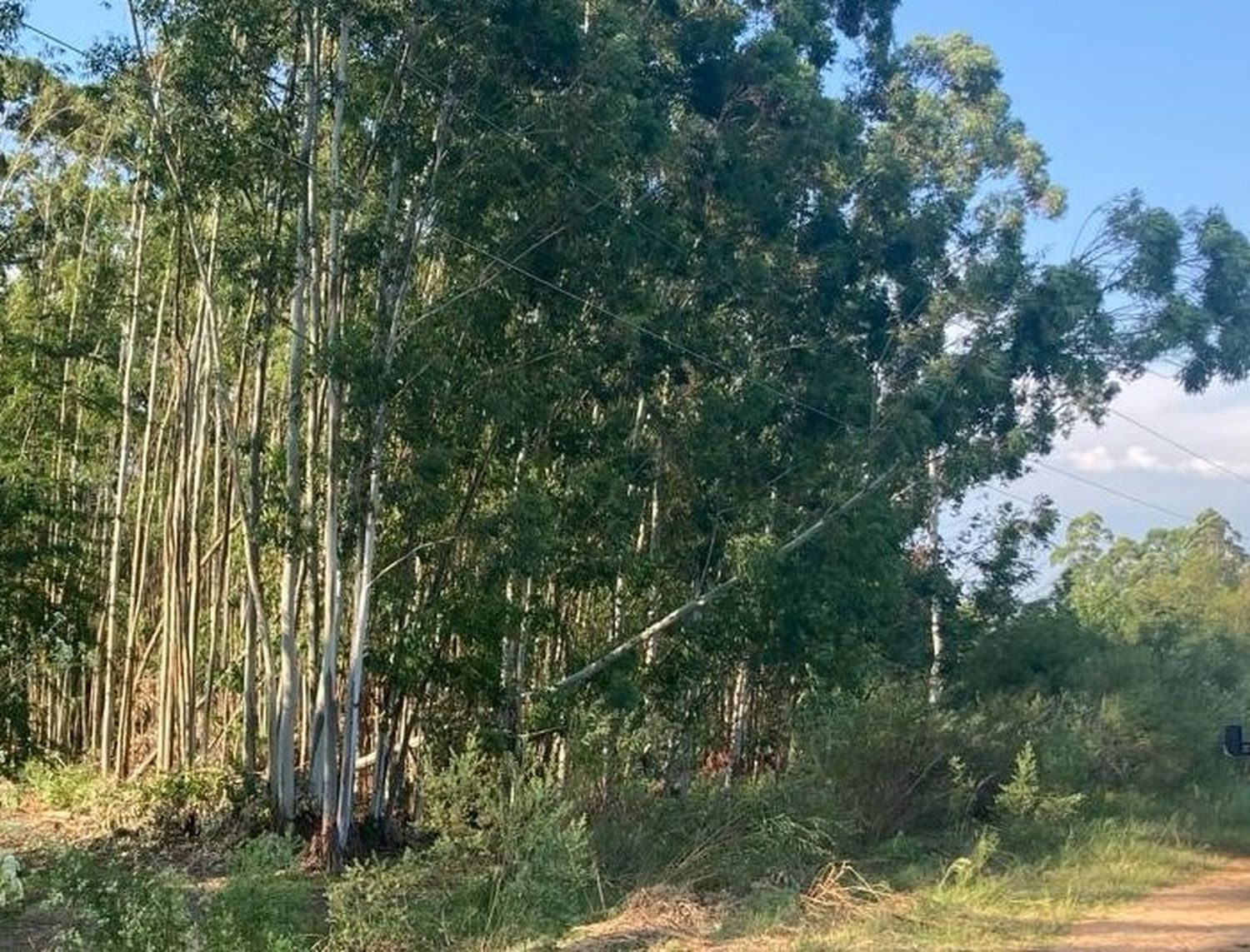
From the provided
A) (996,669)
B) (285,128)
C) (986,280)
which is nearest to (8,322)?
(285,128)

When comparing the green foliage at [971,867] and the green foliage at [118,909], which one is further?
the green foliage at [971,867]

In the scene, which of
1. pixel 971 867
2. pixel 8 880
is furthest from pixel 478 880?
pixel 971 867

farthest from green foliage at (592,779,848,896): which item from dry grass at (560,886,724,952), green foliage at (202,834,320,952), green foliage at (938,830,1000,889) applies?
green foliage at (202,834,320,952)

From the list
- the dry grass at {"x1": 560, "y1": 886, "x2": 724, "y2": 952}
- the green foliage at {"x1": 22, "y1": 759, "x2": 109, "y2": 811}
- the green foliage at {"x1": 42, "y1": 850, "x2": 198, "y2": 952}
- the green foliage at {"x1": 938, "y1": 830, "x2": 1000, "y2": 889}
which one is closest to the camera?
the green foliage at {"x1": 42, "y1": 850, "x2": 198, "y2": 952}

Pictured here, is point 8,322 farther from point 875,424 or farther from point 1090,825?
point 1090,825

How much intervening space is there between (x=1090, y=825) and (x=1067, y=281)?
7577mm

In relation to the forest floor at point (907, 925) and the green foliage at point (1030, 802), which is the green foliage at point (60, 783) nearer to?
the forest floor at point (907, 925)

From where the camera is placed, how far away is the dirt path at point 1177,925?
896 centimetres

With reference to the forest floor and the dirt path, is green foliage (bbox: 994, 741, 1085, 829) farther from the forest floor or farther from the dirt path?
the forest floor

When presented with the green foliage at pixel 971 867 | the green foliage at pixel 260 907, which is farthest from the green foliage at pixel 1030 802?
the green foliage at pixel 260 907

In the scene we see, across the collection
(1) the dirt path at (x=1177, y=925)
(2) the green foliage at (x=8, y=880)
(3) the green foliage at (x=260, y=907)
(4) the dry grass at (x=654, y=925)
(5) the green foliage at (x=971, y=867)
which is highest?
(2) the green foliage at (x=8, y=880)

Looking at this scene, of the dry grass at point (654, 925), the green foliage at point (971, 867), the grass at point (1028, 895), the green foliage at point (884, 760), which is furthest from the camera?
the green foliage at point (884, 760)

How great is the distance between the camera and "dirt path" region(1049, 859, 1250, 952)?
8961mm

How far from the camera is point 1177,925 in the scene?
9.94 m
